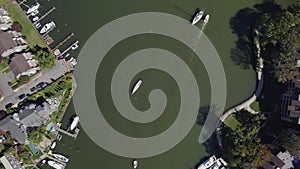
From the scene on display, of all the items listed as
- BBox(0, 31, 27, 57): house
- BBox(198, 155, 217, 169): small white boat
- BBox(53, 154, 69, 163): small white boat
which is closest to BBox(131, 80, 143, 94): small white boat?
BBox(53, 154, 69, 163): small white boat

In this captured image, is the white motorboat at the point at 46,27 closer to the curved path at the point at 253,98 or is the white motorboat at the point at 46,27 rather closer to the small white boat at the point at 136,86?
the small white boat at the point at 136,86

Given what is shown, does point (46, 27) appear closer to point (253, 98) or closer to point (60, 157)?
point (60, 157)

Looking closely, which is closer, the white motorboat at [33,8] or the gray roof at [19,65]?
the gray roof at [19,65]

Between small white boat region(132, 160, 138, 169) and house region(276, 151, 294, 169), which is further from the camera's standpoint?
small white boat region(132, 160, 138, 169)

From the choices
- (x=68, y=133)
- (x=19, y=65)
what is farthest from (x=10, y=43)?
(x=68, y=133)

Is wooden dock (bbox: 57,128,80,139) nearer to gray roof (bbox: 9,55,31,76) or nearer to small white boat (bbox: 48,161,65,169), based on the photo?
small white boat (bbox: 48,161,65,169)

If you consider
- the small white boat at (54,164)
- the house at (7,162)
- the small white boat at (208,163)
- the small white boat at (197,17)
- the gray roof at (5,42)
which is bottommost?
the small white boat at (208,163)

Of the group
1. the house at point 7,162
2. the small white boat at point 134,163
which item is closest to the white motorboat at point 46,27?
the house at point 7,162
